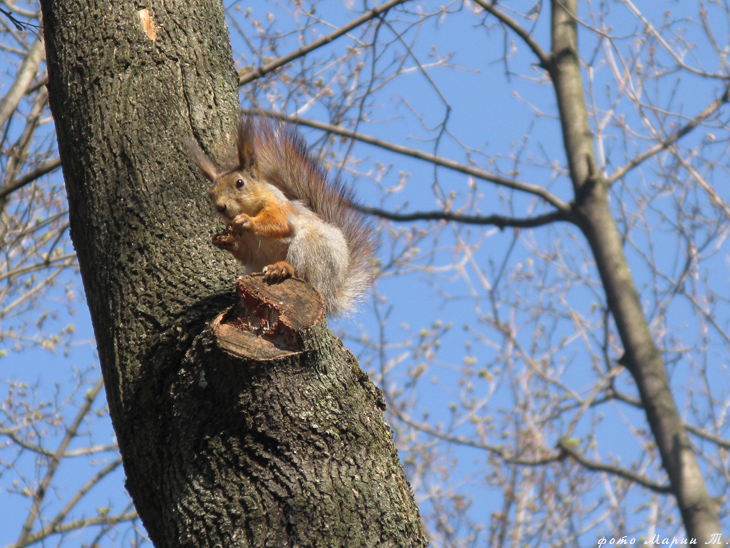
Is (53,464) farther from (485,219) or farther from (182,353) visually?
(182,353)

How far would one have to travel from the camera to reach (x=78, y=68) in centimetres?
221

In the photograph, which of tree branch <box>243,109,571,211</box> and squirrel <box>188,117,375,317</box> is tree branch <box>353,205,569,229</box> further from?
squirrel <box>188,117,375,317</box>

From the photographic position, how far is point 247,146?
104 inches

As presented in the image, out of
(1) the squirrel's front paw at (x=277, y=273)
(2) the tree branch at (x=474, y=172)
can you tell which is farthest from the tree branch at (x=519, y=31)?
(1) the squirrel's front paw at (x=277, y=273)

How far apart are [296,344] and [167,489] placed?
41 cm

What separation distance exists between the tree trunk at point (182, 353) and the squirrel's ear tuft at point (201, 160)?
0.03 m

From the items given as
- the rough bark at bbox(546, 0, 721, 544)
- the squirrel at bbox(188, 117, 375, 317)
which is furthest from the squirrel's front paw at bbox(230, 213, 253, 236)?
the rough bark at bbox(546, 0, 721, 544)

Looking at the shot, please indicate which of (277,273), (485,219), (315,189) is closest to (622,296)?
(485,219)

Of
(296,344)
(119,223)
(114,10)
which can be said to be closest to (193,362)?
(296,344)

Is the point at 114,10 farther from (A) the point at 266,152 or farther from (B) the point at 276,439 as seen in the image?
(B) the point at 276,439

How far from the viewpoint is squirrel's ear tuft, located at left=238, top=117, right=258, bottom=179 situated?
101 inches

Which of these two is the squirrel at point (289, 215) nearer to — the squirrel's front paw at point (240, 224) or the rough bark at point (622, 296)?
the squirrel's front paw at point (240, 224)

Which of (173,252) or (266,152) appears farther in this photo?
(266,152)

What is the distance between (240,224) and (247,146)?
1.08 ft
